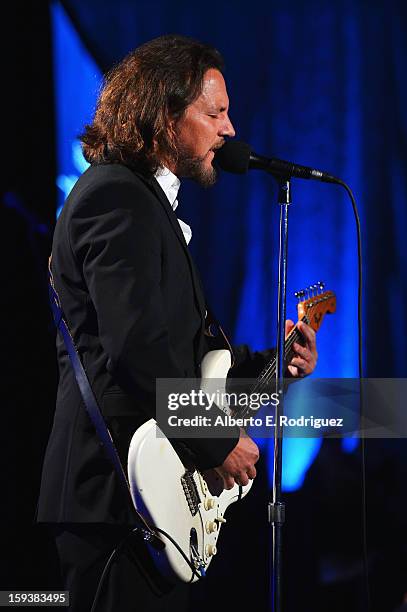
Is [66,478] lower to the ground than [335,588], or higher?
higher

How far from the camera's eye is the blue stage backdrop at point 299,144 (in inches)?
115

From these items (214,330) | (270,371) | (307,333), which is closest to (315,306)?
(307,333)

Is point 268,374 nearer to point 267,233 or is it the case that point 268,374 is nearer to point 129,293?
point 129,293

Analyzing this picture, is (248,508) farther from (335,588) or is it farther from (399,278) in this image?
(399,278)

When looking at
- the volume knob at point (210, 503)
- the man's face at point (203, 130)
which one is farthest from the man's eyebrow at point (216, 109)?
the volume knob at point (210, 503)

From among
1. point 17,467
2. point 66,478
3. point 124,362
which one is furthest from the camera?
point 17,467

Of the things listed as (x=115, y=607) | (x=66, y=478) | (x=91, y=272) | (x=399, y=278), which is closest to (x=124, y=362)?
(x=91, y=272)

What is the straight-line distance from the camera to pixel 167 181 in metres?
1.90

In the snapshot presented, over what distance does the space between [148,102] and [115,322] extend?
64cm

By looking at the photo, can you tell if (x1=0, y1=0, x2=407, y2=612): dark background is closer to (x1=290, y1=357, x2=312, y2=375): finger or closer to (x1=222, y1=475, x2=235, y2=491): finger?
(x1=290, y1=357, x2=312, y2=375): finger

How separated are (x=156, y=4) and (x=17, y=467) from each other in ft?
6.06

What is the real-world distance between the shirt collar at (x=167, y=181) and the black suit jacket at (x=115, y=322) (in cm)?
8

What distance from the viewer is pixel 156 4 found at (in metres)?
2.99

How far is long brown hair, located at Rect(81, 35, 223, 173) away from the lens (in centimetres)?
186
